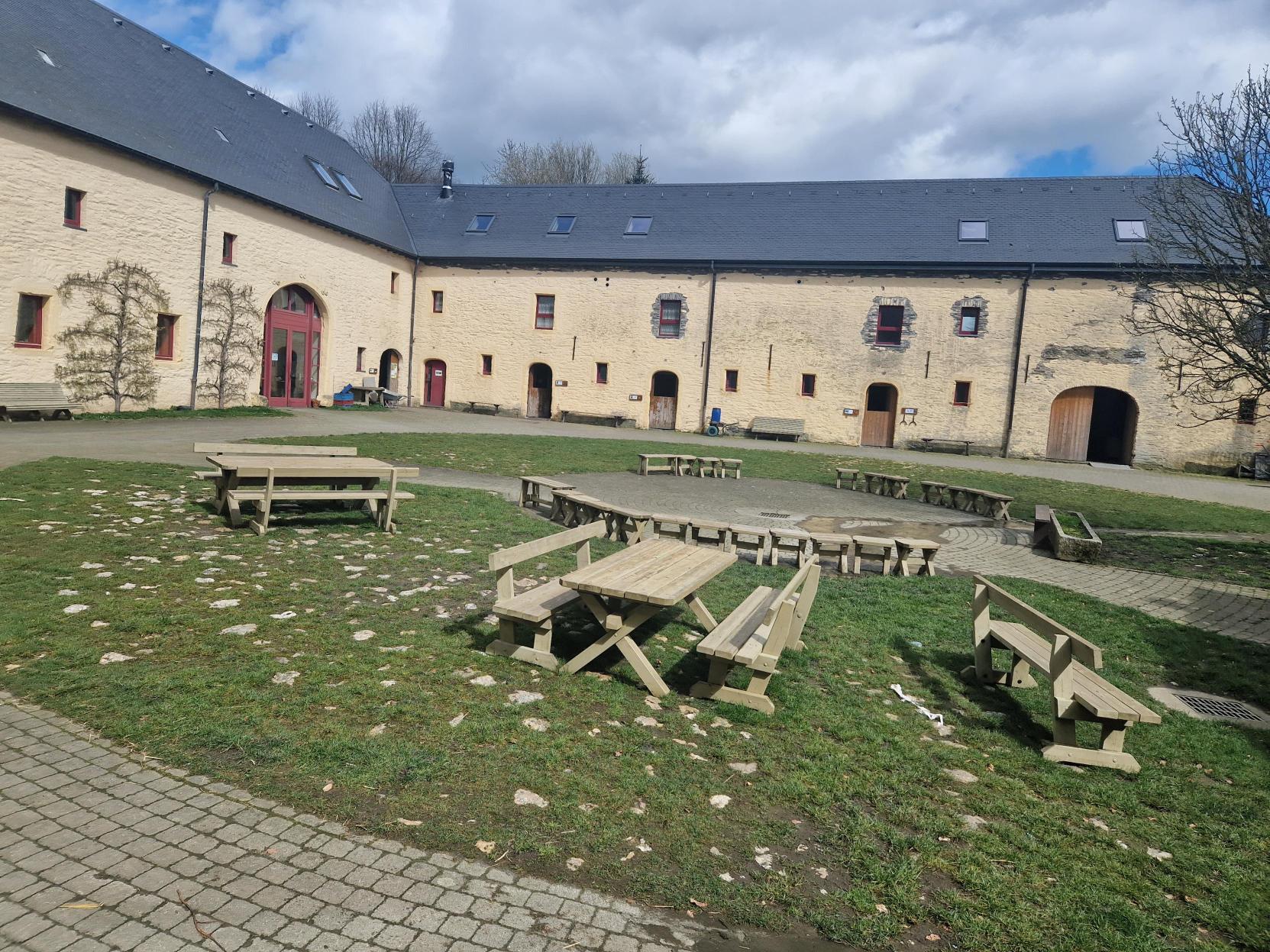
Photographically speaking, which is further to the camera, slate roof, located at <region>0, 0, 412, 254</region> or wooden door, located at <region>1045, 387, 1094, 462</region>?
wooden door, located at <region>1045, 387, 1094, 462</region>

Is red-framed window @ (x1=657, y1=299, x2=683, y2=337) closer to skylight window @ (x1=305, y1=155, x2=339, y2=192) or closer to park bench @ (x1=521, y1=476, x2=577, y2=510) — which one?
skylight window @ (x1=305, y1=155, x2=339, y2=192)

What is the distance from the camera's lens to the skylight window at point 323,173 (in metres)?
27.2

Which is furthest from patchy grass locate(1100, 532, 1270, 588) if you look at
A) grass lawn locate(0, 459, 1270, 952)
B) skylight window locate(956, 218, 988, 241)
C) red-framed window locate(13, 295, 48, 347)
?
red-framed window locate(13, 295, 48, 347)

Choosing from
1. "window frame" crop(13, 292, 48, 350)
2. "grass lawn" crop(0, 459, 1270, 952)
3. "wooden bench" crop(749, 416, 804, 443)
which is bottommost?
"grass lawn" crop(0, 459, 1270, 952)

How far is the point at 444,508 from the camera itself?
31.2 ft

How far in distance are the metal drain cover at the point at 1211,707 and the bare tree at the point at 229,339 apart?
22571 millimetres

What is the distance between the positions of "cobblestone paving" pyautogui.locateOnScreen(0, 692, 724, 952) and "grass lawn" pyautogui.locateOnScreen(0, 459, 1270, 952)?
0.14 m

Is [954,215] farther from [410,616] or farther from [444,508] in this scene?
[410,616]

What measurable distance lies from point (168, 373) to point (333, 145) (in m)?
14.2

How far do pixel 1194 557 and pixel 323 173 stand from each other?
2800 cm

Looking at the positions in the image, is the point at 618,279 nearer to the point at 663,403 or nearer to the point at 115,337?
the point at 663,403

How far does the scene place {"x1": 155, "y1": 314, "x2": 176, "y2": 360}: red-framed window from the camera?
65.6 feet

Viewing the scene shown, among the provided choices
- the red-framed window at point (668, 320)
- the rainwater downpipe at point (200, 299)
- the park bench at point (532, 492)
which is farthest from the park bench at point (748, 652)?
the red-framed window at point (668, 320)

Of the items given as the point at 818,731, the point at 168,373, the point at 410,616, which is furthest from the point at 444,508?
the point at 168,373
